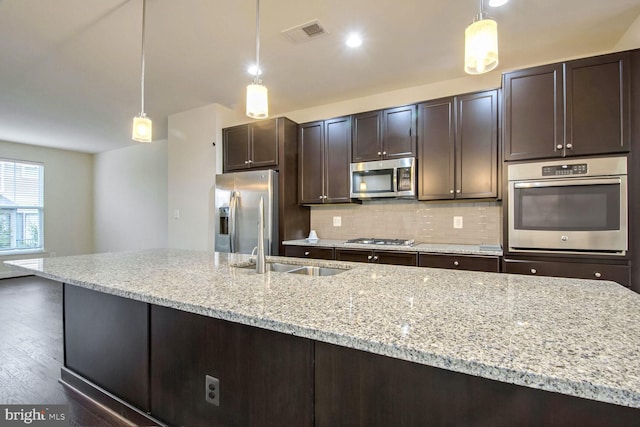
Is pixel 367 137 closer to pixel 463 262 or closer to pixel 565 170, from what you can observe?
pixel 463 262

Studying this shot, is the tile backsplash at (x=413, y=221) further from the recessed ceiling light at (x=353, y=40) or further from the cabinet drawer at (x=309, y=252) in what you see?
the recessed ceiling light at (x=353, y=40)

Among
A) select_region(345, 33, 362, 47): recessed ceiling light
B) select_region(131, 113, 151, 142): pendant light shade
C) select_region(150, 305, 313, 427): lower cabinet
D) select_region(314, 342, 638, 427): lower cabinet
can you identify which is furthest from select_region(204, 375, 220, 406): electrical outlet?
select_region(345, 33, 362, 47): recessed ceiling light

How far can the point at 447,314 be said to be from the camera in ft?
3.06

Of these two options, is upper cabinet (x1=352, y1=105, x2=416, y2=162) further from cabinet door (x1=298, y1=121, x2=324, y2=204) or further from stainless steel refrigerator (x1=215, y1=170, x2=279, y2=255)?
stainless steel refrigerator (x1=215, y1=170, x2=279, y2=255)

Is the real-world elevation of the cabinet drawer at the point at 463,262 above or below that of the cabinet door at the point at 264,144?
below

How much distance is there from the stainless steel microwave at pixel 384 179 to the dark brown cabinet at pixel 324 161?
138 millimetres

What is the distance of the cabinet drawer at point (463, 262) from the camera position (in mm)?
2613

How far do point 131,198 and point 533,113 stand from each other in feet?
22.4

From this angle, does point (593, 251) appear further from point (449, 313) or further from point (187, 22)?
point (187, 22)

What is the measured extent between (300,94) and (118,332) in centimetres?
302

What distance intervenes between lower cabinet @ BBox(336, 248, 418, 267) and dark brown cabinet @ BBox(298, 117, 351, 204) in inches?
26.2

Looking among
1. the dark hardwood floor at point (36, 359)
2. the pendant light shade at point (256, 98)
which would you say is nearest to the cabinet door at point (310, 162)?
the pendant light shade at point (256, 98)

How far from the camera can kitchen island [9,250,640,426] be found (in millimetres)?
655

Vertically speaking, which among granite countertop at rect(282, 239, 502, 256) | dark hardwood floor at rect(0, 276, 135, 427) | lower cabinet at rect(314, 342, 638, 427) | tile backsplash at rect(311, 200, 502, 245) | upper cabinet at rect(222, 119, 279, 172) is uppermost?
upper cabinet at rect(222, 119, 279, 172)
